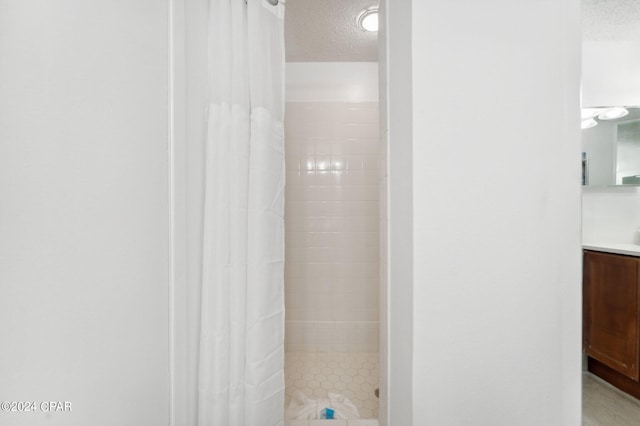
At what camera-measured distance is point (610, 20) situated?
1.55 m

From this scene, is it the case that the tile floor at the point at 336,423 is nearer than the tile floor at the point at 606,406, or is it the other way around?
the tile floor at the point at 336,423

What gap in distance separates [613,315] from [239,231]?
7.21ft

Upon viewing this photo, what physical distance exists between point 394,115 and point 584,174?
1848 millimetres

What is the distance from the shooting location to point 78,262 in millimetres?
479

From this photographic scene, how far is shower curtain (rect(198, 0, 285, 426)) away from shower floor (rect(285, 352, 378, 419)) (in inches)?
28.0

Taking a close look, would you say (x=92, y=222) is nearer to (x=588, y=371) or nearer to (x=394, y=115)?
(x=394, y=115)

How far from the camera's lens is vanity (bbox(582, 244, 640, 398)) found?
1.46 meters

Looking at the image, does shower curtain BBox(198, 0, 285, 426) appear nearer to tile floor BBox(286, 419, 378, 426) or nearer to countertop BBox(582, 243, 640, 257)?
tile floor BBox(286, 419, 378, 426)

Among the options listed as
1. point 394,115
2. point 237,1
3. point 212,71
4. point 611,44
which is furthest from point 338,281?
point 611,44

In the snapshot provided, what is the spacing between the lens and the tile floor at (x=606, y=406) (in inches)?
53.2

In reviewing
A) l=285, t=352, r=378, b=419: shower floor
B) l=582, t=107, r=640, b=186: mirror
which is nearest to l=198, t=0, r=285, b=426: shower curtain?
l=285, t=352, r=378, b=419: shower floor

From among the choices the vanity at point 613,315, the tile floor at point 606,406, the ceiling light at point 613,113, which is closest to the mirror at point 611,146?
the ceiling light at point 613,113

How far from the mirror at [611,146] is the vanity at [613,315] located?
0.54 metres

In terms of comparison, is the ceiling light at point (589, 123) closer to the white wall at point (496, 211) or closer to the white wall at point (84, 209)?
the white wall at point (496, 211)
